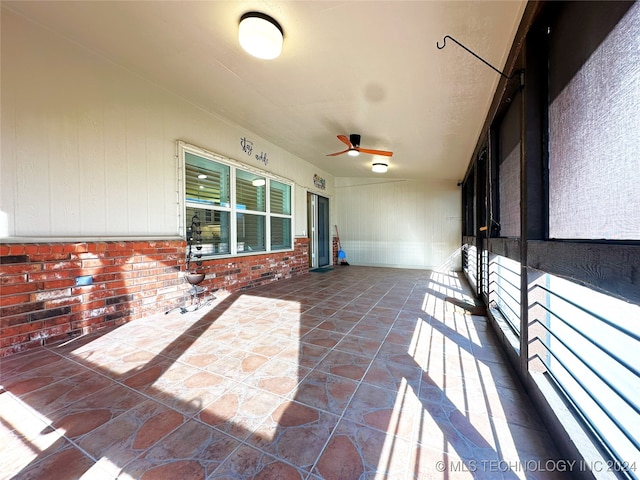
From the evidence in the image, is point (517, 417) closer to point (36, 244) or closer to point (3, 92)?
point (36, 244)

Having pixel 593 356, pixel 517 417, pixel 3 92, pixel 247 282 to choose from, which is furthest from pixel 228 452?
pixel 247 282

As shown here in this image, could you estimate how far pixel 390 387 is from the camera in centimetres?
181

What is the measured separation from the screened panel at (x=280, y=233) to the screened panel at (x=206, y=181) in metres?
1.53

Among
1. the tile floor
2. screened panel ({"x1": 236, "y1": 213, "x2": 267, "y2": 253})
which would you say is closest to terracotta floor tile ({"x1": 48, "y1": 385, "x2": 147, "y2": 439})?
the tile floor

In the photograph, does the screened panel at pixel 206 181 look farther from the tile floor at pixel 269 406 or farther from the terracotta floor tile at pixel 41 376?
the terracotta floor tile at pixel 41 376

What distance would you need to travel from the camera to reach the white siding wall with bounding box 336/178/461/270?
782cm

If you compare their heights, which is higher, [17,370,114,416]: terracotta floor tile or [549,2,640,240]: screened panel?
A: [549,2,640,240]: screened panel

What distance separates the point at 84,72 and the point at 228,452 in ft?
12.5

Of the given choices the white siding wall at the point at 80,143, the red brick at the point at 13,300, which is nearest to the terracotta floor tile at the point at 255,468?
the red brick at the point at 13,300

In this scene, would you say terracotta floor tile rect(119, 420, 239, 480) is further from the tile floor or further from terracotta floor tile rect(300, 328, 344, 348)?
terracotta floor tile rect(300, 328, 344, 348)

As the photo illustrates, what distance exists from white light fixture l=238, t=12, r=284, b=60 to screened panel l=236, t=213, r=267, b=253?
304 cm

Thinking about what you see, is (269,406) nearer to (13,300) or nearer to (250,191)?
(13,300)

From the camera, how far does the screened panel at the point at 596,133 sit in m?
0.97

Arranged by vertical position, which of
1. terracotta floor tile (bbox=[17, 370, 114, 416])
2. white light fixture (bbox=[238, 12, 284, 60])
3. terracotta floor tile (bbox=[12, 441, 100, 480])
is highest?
white light fixture (bbox=[238, 12, 284, 60])
